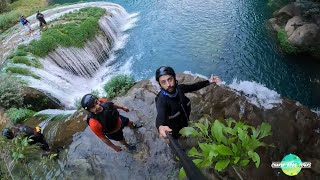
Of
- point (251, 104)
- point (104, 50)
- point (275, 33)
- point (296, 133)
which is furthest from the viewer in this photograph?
point (104, 50)

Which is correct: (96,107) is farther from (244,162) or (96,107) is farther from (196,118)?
(244,162)

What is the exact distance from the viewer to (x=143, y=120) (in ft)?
30.9

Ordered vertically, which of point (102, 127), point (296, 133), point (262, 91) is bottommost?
point (262, 91)

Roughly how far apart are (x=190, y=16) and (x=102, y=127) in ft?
59.3

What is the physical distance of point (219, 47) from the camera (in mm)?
18594

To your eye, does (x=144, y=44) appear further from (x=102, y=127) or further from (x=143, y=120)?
(x=102, y=127)

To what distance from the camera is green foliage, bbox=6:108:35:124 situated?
11.3 m

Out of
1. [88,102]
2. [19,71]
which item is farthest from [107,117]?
[19,71]

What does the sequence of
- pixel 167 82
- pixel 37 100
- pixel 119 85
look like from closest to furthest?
pixel 167 82 < pixel 119 85 < pixel 37 100

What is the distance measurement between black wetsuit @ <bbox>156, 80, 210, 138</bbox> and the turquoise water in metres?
10.6

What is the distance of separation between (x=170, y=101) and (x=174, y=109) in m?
0.21

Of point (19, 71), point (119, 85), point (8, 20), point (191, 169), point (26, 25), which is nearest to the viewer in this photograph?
point (191, 169)

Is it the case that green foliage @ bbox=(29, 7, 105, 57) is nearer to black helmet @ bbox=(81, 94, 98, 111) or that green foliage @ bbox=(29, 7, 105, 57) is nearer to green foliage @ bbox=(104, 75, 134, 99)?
green foliage @ bbox=(104, 75, 134, 99)

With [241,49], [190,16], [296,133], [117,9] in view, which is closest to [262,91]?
[296,133]
